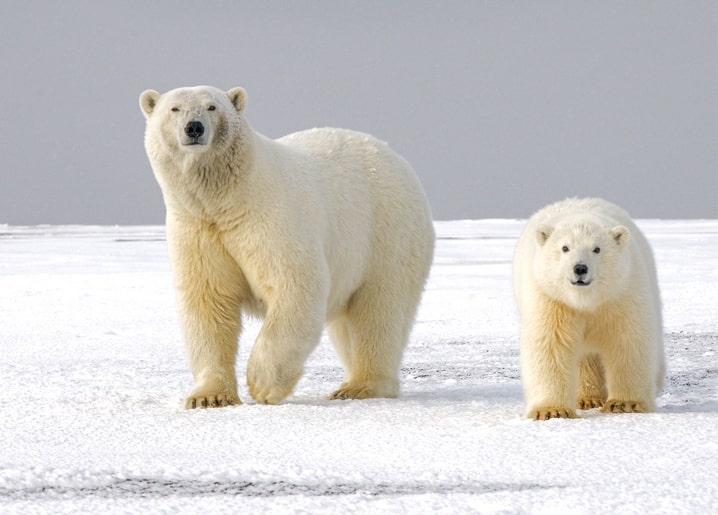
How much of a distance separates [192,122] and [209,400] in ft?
4.38

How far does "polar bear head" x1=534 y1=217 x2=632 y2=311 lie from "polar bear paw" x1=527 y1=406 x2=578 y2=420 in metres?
0.47

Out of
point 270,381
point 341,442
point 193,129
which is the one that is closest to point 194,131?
point 193,129

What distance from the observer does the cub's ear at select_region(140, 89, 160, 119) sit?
208 inches

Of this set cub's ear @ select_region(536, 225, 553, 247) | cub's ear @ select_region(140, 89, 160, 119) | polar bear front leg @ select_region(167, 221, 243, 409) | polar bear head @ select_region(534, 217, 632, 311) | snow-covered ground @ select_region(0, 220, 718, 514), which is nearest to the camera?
snow-covered ground @ select_region(0, 220, 718, 514)

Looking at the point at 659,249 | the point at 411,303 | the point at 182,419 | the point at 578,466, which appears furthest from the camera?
the point at 659,249

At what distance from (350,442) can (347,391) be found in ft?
5.81

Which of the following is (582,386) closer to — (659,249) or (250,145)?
(250,145)

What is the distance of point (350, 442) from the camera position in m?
3.85

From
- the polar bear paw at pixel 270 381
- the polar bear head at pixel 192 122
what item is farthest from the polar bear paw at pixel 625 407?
the polar bear head at pixel 192 122

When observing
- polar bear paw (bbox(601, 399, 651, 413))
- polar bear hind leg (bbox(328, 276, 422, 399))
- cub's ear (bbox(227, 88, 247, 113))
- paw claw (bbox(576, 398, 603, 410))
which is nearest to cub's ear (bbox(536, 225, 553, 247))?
polar bear paw (bbox(601, 399, 651, 413))

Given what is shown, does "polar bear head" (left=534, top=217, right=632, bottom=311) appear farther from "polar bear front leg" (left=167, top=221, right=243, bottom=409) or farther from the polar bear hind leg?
"polar bear front leg" (left=167, top=221, right=243, bottom=409)

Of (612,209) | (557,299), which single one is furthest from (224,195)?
(612,209)

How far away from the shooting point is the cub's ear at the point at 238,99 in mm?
5301

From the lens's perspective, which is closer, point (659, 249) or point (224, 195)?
point (224, 195)
